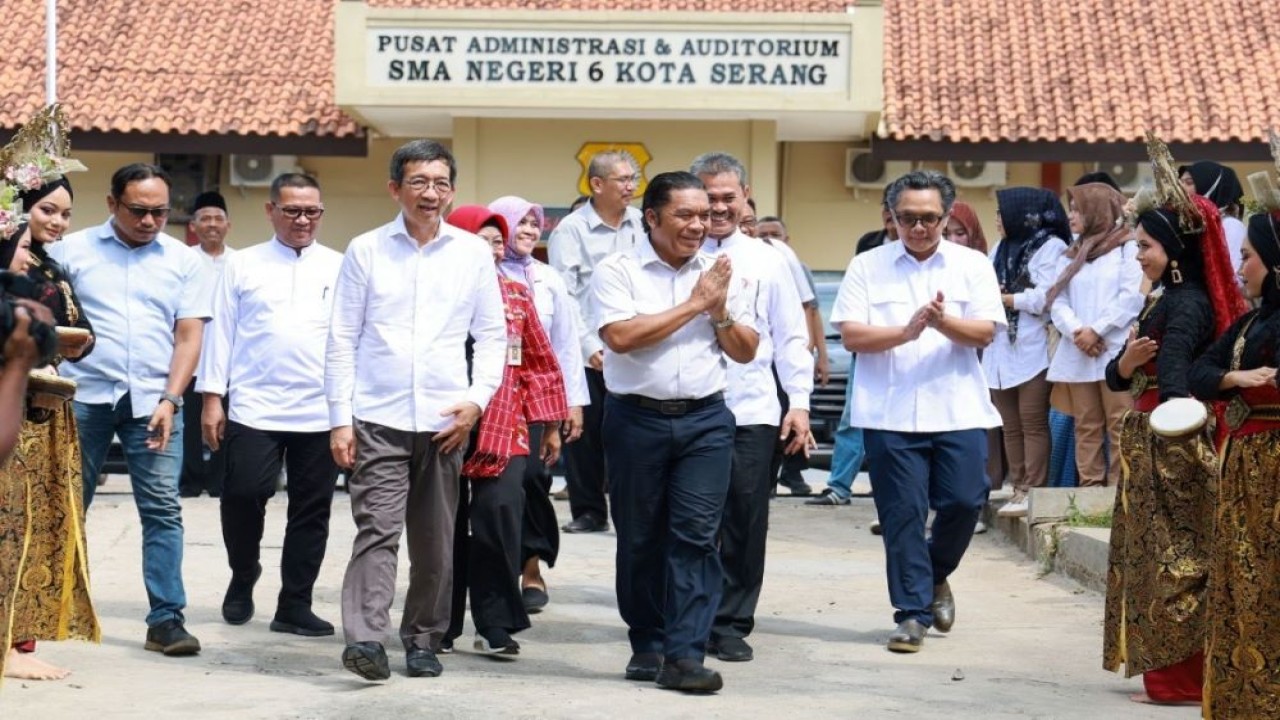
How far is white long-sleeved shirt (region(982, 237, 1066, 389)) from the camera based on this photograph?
41.6ft

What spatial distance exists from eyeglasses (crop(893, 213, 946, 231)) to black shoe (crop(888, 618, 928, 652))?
5.62 ft

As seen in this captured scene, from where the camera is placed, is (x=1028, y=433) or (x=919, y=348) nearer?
(x=919, y=348)

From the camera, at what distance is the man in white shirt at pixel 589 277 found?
12078 mm

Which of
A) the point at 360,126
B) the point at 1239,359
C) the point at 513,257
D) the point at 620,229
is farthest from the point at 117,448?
the point at 360,126

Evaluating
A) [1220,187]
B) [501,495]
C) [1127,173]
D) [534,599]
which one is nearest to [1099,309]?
[1220,187]

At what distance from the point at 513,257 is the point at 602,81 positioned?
55.6 feet

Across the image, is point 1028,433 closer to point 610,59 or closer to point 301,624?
point 301,624

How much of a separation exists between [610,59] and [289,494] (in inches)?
692

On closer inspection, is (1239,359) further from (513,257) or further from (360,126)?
(360,126)

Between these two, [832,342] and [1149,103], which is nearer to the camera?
[832,342]

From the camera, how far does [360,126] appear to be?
2869 centimetres

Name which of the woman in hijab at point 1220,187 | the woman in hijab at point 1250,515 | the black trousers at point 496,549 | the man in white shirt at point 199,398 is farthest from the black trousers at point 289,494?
the man in white shirt at point 199,398

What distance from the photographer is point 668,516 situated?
27.1 feet

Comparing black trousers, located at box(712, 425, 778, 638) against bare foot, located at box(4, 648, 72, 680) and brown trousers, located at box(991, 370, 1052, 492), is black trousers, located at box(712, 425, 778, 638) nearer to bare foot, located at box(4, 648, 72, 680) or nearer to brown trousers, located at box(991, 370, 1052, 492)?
Result: bare foot, located at box(4, 648, 72, 680)
